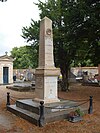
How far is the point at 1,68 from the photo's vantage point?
30.7 m

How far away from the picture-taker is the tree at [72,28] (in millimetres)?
14508

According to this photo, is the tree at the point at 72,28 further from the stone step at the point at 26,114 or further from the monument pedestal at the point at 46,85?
the stone step at the point at 26,114

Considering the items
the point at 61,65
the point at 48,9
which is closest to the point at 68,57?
the point at 61,65

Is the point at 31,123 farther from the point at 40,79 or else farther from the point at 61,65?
the point at 61,65

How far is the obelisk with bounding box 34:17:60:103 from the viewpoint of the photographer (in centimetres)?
1081

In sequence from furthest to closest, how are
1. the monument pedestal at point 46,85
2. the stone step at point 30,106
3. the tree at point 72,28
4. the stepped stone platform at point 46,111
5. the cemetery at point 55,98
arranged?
the tree at point 72,28 → the monument pedestal at point 46,85 → the stone step at point 30,106 → the stepped stone platform at point 46,111 → the cemetery at point 55,98

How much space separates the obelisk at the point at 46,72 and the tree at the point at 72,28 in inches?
158

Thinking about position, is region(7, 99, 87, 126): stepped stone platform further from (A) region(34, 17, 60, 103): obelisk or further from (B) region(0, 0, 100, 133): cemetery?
(A) region(34, 17, 60, 103): obelisk

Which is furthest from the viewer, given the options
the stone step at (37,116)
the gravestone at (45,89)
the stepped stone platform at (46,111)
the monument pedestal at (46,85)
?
the monument pedestal at (46,85)

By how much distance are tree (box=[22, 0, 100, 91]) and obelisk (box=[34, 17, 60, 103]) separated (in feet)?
13.1

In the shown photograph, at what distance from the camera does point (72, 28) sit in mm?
15914

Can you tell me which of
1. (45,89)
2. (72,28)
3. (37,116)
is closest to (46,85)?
(45,89)

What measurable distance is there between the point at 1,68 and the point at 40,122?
2326 centimetres

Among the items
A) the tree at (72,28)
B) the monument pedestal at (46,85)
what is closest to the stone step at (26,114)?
the monument pedestal at (46,85)
